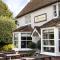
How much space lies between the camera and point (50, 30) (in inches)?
963

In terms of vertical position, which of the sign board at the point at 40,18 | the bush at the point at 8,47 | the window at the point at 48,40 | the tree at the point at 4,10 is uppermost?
the tree at the point at 4,10

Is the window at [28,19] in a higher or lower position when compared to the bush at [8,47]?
higher

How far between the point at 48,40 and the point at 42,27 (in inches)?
62.0

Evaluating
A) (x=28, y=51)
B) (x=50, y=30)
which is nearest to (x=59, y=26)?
(x=50, y=30)

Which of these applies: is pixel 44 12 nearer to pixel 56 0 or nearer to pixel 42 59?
pixel 56 0

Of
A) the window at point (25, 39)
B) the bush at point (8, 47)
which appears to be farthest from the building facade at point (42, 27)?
the bush at point (8, 47)

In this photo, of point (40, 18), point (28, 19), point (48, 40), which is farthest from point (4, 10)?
point (48, 40)

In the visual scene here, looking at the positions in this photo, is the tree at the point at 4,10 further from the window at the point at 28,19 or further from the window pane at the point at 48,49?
the window pane at the point at 48,49

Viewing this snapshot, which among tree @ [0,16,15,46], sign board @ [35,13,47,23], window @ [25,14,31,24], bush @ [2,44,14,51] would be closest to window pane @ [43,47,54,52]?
sign board @ [35,13,47,23]

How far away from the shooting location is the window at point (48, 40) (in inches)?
960

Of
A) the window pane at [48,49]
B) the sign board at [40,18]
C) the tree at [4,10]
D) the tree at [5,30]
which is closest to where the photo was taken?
the window pane at [48,49]

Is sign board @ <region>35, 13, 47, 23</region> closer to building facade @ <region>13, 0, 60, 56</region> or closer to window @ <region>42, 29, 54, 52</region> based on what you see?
building facade @ <region>13, 0, 60, 56</region>

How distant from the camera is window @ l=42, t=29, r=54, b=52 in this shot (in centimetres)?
2439

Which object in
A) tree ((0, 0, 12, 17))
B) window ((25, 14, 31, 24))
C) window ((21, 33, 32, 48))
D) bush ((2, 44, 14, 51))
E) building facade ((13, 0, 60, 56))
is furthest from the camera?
tree ((0, 0, 12, 17))
